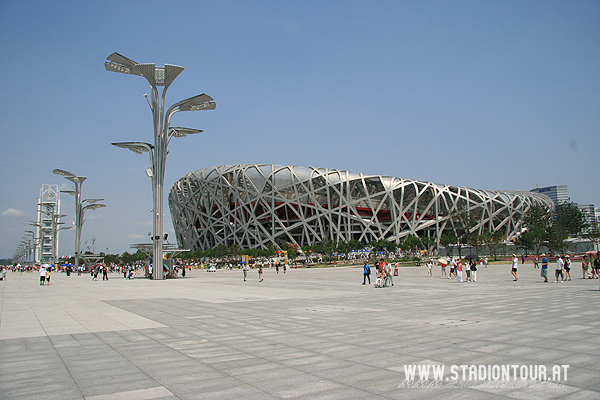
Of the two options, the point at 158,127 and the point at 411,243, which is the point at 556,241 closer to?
the point at 411,243

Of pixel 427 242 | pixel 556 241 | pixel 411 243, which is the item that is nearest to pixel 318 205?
pixel 411 243

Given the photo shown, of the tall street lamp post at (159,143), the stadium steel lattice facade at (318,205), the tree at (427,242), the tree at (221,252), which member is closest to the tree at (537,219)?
the stadium steel lattice facade at (318,205)

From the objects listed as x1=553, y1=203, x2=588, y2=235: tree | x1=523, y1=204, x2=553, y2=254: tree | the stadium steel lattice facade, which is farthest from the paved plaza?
x1=553, y1=203, x2=588, y2=235: tree

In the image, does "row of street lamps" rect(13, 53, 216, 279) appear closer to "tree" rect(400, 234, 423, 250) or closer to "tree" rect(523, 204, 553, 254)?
"tree" rect(400, 234, 423, 250)

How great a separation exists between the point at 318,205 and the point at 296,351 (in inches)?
2871

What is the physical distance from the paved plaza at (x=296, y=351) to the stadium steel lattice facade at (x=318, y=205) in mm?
67823

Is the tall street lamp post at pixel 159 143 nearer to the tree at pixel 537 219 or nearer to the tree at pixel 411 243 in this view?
the tree at pixel 411 243

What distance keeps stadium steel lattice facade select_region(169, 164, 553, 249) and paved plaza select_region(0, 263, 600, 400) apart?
67.8m

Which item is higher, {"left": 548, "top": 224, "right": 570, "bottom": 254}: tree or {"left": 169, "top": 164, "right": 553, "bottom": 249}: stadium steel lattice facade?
{"left": 169, "top": 164, "right": 553, "bottom": 249}: stadium steel lattice facade

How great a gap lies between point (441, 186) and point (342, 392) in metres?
87.1

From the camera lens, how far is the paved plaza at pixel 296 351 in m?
5.08

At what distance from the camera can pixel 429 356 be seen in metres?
6.54

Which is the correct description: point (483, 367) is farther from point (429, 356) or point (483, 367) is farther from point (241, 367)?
point (241, 367)

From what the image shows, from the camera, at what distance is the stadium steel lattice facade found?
80.7 metres
